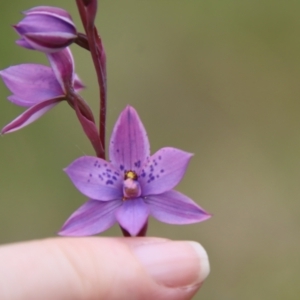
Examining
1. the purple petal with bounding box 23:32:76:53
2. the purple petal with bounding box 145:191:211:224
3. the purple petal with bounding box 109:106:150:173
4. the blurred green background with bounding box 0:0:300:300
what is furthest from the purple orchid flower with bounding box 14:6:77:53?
the blurred green background with bounding box 0:0:300:300

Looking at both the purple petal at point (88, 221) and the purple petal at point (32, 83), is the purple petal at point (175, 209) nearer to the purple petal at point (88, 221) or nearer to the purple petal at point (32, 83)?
the purple petal at point (88, 221)

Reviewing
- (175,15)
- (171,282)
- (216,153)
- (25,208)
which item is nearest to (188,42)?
(175,15)

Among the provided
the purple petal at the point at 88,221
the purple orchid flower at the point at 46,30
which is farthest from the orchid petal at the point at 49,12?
the purple petal at the point at 88,221

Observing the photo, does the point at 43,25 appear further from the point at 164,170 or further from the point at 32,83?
the point at 164,170

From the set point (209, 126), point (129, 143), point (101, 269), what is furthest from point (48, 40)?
point (209, 126)

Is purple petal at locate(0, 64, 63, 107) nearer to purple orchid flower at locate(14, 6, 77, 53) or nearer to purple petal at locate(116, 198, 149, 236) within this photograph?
purple orchid flower at locate(14, 6, 77, 53)
